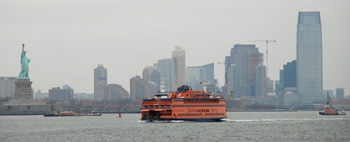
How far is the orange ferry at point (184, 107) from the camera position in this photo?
144625mm

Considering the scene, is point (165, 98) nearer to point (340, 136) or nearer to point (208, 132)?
point (208, 132)

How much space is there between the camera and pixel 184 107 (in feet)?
477

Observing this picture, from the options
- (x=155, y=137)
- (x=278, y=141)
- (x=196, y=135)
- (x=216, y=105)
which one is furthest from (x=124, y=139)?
(x=216, y=105)

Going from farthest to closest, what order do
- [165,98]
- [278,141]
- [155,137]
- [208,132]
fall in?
1. [165,98]
2. [208,132]
3. [155,137]
4. [278,141]

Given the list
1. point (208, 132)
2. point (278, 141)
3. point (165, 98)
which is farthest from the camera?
point (165, 98)

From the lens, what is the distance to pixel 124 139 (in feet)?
353

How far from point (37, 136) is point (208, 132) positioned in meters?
28.9

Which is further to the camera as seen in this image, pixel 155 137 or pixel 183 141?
pixel 155 137

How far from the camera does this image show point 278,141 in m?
102

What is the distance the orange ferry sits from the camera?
145 m

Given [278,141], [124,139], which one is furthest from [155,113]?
[278,141]

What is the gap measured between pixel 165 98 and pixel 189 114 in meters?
6.11

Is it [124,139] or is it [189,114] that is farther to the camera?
[189,114]

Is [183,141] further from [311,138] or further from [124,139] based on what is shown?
[311,138]
